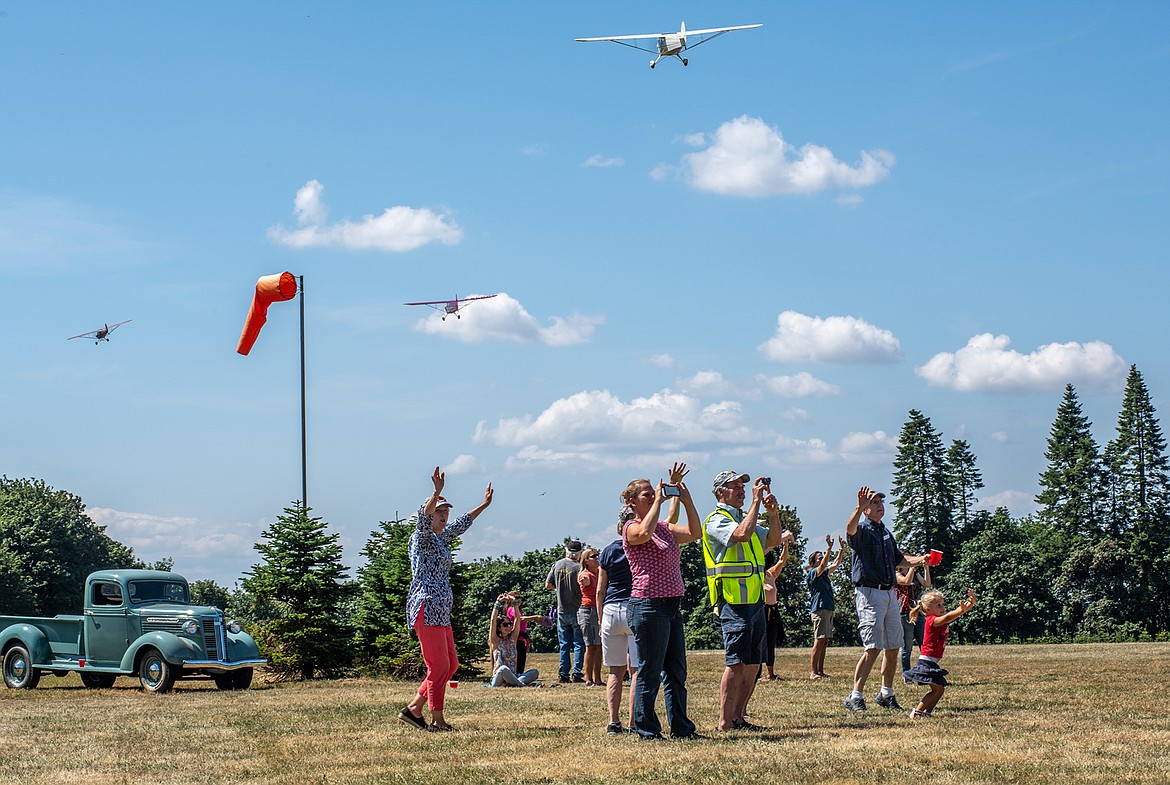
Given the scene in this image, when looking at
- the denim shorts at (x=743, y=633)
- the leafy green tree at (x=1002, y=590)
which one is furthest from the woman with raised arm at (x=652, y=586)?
the leafy green tree at (x=1002, y=590)

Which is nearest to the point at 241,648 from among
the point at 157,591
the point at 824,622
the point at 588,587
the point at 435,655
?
the point at 157,591

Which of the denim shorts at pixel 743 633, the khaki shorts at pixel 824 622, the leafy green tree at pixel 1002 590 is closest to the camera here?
the denim shorts at pixel 743 633

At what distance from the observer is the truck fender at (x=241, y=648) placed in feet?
64.1

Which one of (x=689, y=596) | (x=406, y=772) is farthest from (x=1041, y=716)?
(x=689, y=596)

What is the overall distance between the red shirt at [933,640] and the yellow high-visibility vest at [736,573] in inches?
72.9

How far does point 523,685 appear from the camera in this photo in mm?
17938

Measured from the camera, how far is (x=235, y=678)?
19766 millimetres

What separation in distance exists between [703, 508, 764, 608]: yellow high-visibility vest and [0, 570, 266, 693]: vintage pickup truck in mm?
11135

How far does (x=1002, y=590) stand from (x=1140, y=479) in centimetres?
1171

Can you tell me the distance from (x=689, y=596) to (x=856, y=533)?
6804cm

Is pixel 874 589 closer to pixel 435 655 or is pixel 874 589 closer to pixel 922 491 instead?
pixel 435 655

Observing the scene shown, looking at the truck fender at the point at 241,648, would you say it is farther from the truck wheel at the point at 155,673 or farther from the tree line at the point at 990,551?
the tree line at the point at 990,551

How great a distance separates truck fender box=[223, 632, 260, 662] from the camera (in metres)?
19.5

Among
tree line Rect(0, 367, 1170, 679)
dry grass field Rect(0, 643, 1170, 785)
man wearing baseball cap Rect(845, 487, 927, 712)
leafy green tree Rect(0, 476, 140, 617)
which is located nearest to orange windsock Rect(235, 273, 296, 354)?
dry grass field Rect(0, 643, 1170, 785)
